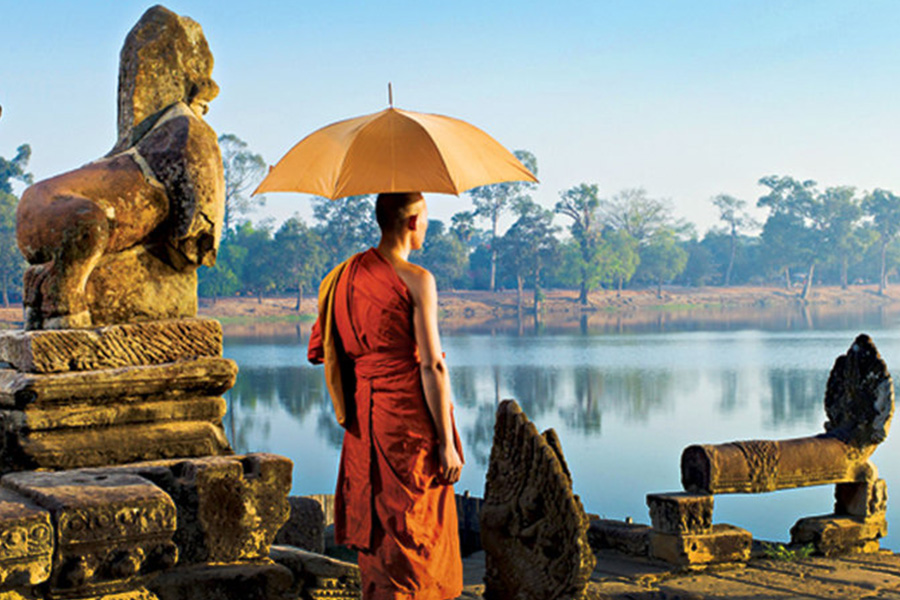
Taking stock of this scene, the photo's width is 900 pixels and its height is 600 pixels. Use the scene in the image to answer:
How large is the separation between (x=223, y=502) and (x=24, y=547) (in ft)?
2.99

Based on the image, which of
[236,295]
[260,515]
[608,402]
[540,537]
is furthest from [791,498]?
[236,295]

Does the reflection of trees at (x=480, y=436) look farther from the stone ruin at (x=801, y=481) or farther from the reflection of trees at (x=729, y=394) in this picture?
the stone ruin at (x=801, y=481)

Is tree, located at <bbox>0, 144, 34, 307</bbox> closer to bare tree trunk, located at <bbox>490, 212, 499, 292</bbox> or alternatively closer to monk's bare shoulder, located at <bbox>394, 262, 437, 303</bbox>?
bare tree trunk, located at <bbox>490, 212, 499, 292</bbox>

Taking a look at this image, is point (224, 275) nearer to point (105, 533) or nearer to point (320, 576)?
point (320, 576)

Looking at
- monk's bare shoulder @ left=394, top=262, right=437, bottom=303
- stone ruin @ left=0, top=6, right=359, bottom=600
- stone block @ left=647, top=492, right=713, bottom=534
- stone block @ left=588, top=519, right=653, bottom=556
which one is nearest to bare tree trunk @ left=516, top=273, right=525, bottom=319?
stone block @ left=588, top=519, right=653, bottom=556

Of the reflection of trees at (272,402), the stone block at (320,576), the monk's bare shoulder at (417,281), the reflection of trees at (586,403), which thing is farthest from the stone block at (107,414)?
the reflection of trees at (586,403)

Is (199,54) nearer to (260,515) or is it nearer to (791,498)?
(260,515)

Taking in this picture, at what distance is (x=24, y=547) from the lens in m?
2.35

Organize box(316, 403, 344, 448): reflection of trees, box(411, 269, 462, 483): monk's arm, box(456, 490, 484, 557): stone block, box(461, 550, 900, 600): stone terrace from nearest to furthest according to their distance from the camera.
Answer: box(411, 269, 462, 483): monk's arm → box(461, 550, 900, 600): stone terrace → box(456, 490, 484, 557): stone block → box(316, 403, 344, 448): reflection of trees

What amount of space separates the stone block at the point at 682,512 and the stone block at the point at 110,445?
11.0 feet

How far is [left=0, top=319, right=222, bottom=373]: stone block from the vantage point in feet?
11.4

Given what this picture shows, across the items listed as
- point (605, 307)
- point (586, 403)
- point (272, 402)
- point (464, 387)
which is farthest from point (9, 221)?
point (605, 307)

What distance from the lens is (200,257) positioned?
12.9 feet

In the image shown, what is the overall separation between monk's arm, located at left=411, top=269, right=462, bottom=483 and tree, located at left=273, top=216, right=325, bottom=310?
41819 mm
